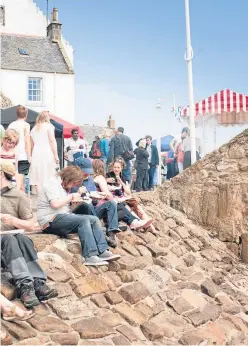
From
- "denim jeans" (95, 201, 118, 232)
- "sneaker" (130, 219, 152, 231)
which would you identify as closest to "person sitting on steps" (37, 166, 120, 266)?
"denim jeans" (95, 201, 118, 232)

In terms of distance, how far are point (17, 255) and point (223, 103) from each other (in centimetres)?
1192

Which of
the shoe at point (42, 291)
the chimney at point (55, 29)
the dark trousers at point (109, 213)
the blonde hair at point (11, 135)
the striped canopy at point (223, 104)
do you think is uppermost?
the chimney at point (55, 29)

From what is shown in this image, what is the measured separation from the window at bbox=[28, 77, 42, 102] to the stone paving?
1993 centimetres

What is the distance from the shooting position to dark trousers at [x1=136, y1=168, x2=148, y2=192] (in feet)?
46.2

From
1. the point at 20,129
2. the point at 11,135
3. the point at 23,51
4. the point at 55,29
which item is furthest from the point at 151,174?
the point at 55,29

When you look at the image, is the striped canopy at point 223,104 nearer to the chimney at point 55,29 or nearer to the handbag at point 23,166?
the handbag at point 23,166

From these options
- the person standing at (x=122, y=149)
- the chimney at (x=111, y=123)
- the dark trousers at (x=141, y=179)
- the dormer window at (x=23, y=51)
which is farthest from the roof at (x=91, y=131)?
the person standing at (x=122, y=149)

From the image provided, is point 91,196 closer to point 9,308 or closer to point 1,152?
point 1,152

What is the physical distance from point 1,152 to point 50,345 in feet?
11.5

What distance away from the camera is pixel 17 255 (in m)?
5.81

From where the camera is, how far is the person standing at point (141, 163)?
13969 mm

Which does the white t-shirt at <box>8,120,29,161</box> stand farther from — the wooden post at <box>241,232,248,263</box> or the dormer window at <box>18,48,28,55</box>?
the dormer window at <box>18,48,28,55</box>

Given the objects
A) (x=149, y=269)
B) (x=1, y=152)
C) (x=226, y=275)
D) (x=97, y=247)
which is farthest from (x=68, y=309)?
(x=226, y=275)

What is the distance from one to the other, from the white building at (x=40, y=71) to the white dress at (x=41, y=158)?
1915cm
